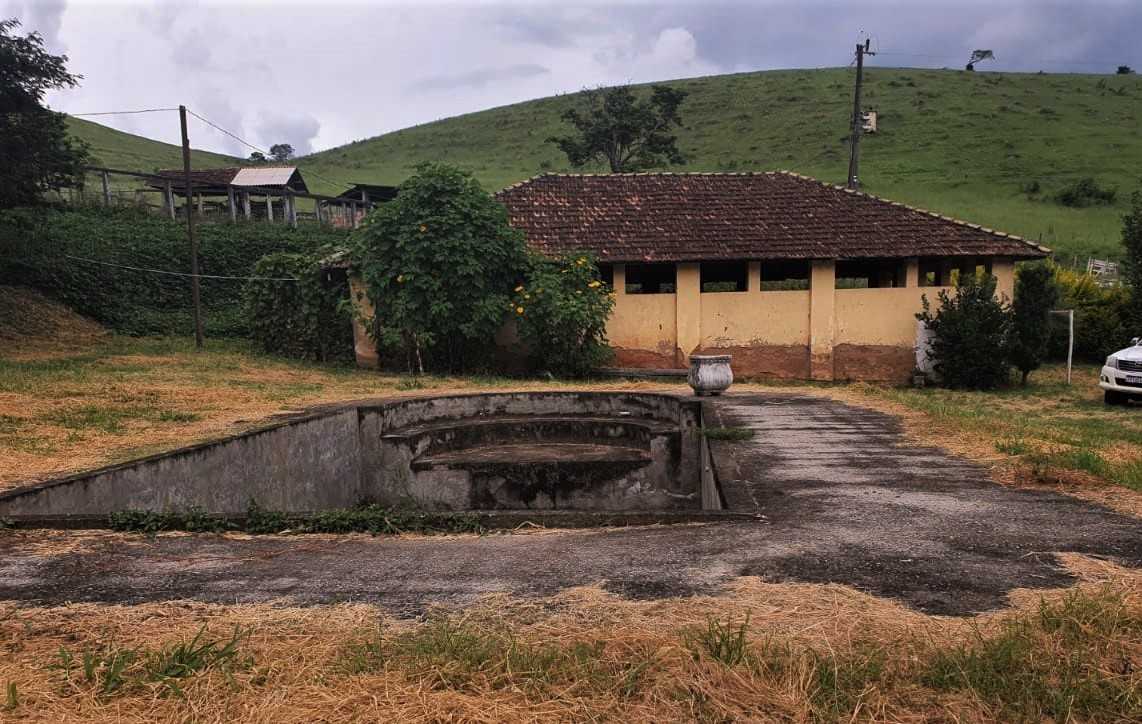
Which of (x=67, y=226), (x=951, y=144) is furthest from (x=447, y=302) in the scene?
(x=951, y=144)

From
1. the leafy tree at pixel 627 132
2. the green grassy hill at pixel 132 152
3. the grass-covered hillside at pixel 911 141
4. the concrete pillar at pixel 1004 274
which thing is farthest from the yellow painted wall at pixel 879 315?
the green grassy hill at pixel 132 152

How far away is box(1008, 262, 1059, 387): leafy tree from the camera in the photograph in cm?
1783

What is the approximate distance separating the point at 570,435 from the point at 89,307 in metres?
17.6

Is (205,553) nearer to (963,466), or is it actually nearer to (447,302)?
(963,466)

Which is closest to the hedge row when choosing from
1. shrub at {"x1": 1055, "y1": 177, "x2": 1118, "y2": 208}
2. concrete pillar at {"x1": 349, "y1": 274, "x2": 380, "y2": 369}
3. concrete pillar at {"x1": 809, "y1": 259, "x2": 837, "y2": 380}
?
concrete pillar at {"x1": 349, "y1": 274, "x2": 380, "y2": 369}

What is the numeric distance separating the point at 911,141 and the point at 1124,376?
40.7 m

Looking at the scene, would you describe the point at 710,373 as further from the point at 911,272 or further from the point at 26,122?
the point at 26,122

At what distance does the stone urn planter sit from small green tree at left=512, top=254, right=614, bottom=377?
4527 millimetres

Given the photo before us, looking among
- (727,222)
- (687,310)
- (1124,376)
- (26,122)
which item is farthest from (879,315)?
(26,122)

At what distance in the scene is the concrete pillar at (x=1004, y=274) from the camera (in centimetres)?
1898

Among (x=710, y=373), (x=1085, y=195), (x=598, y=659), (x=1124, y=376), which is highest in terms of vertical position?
(x=1085, y=195)

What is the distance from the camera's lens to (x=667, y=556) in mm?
4770

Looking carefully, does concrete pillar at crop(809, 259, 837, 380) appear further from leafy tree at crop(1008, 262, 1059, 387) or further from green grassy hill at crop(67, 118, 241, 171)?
green grassy hill at crop(67, 118, 241, 171)

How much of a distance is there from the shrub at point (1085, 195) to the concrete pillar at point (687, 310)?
31.1 m
